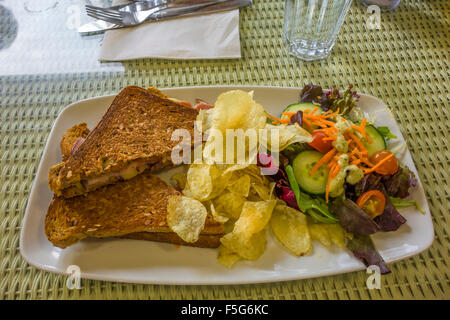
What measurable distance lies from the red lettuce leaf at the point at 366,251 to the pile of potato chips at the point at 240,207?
0.18 ft

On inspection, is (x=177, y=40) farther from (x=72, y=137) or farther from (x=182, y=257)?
(x=182, y=257)

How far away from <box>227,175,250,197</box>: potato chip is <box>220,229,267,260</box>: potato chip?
0.66 ft

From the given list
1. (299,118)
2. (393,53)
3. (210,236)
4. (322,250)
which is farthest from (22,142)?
(393,53)

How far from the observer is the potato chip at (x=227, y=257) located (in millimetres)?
1401

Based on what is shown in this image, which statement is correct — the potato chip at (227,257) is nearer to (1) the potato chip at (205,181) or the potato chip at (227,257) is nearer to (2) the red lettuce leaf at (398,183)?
(1) the potato chip at (205,181)

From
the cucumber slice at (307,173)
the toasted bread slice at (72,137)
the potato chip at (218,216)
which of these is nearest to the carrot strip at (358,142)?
the cucumber slice at (307,173)

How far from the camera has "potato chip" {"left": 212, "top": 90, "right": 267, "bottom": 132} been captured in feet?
5.01

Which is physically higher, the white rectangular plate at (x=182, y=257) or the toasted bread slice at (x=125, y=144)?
the toasted bread slice at (x=125, y=144)

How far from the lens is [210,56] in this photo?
2229 millimetres

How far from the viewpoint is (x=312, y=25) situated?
226 cm

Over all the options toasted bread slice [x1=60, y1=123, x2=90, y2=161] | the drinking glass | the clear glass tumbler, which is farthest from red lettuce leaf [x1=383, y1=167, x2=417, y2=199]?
the drinking glass

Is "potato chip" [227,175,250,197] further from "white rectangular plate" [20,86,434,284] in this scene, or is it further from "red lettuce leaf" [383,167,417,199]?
"red lettuce leaf" [383,167,417,199]

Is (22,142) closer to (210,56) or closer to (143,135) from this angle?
(143,135)

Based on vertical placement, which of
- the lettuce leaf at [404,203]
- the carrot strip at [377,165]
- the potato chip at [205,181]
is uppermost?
the carrot strip at [377,165]
